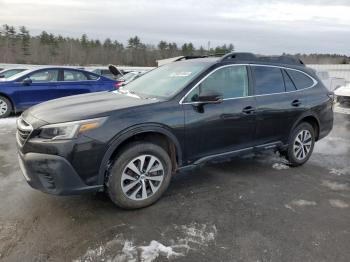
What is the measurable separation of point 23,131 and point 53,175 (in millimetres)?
670

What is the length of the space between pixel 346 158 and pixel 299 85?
1.97 metres

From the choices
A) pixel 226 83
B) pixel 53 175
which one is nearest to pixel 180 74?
pixel 226 83

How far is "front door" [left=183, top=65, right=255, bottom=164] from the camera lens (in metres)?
3.98

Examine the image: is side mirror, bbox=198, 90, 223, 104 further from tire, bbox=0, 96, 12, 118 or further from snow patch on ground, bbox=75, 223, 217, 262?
tire, bbox=0, 96, 12, 118

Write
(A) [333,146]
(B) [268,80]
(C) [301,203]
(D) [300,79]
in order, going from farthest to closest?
(A) [333,146], (D) [300,79], (B) [268,80], (C) [301,203]

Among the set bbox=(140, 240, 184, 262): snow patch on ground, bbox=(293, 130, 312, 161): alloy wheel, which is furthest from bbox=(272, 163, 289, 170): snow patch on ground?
bbox=(140, 240, 184, 262): snow patch on ground

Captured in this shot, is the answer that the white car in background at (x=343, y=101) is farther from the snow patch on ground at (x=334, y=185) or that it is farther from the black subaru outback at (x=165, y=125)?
the snow patch on ground at (x=334, y=185)

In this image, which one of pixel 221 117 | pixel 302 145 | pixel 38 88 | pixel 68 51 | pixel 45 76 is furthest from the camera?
pixel 68 51

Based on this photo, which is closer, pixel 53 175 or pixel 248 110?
pixel 53 175

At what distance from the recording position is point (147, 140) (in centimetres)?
378

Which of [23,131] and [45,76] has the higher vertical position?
[45,76]

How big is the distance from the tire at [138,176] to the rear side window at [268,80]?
182cm

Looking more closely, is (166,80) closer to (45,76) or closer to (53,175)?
(53,175)

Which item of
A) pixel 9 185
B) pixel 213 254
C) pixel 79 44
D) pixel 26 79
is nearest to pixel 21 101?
pixel 26 79
